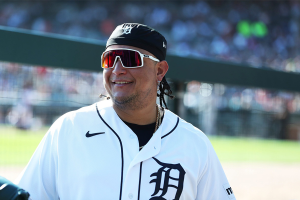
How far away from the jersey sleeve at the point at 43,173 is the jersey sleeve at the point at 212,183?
0.79m

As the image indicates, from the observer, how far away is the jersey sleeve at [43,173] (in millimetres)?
1782

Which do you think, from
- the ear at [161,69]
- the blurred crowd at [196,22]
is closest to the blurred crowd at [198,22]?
the blurred crowd at [196,22]

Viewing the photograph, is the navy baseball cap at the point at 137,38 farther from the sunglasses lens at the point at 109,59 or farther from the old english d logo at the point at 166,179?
the old english d logo at the point at 166,179

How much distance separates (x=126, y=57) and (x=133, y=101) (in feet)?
0.83

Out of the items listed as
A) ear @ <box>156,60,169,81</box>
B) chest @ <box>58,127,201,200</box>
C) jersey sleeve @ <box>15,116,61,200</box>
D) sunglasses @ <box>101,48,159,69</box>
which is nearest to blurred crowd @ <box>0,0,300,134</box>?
ear @ <box>156,60,169,81</box>

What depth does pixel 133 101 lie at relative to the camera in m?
2.08

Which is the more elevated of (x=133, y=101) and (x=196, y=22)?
(x=196, y=22)

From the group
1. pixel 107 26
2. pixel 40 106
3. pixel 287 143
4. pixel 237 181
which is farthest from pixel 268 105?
pixel 107 26

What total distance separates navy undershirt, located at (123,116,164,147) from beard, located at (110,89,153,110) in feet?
0.34

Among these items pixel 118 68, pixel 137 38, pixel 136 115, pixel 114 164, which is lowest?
pixel 114 164

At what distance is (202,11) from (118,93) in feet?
54.9

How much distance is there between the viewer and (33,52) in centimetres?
239

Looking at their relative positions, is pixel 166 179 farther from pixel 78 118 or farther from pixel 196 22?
pixel 196 22

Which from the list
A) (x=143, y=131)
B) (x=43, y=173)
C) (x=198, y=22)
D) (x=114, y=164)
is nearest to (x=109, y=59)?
(x=143, y=131)
